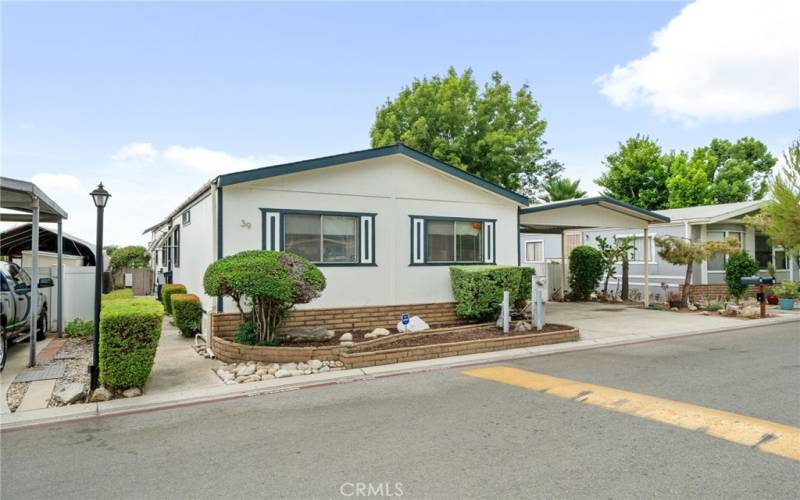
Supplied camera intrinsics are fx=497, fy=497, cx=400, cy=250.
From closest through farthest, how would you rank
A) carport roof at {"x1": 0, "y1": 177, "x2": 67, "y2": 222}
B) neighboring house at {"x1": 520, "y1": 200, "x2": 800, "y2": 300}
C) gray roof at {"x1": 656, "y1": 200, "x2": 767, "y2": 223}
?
1. carport roof at {"x1": 0, "y1": 177, "x2": 67, "y2": 222}
2. gray roof at {"x1": 656, "y1": 200, "x2": 767, "y2": 223}
3. neighboring house at {"x1": 520, "y1": 200, "x2": 800, "y2": 300}

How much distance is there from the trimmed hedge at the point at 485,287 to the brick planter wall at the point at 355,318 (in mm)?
491

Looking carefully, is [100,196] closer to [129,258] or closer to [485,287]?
[485,287]

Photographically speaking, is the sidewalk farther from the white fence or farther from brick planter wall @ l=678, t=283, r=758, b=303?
brick planter wall @ l=678, t=283, r=758, b=303

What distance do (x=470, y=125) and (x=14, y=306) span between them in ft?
83.2

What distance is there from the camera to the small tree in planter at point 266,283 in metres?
7.82

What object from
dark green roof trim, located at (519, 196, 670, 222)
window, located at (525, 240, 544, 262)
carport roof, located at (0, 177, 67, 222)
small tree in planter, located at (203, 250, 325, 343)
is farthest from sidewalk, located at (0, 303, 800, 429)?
window, located at (525, 240, 544, 262)

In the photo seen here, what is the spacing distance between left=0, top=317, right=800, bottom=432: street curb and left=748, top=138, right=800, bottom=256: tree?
10743 millimetres

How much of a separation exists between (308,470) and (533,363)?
5259 mm

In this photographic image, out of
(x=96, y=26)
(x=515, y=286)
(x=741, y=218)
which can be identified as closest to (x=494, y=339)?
(x=515, y=286)

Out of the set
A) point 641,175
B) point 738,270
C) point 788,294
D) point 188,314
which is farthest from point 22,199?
point 641,175

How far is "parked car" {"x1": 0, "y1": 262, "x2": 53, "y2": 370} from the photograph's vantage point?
8.08 metres

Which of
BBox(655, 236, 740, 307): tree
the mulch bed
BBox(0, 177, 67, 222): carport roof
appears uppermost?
BBox(0, 177, 67, 222): carport roof

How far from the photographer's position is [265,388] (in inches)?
269

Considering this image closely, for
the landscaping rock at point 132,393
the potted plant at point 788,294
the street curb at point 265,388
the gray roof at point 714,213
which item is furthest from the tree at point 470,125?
the landscaping rock at point 132,393
